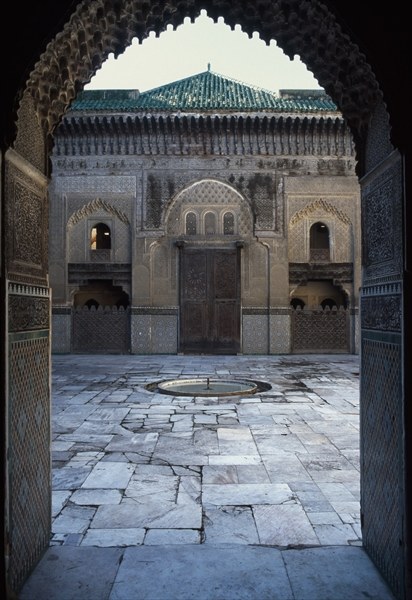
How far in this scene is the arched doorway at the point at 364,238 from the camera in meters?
1.98

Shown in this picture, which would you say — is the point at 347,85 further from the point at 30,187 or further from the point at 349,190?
the point at 349,190

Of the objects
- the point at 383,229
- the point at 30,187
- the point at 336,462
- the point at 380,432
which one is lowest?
the point at 336,462

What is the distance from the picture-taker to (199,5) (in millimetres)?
2578

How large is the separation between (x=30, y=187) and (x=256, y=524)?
207 cm

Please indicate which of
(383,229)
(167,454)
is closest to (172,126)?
(167,454)

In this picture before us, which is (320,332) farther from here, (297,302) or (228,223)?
(228,223)

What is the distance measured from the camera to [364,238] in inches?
96.6

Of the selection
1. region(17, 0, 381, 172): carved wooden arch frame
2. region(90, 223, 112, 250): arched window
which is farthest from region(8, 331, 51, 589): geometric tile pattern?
region(90, 223, 112, 250): arched window

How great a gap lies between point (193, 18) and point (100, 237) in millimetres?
12576

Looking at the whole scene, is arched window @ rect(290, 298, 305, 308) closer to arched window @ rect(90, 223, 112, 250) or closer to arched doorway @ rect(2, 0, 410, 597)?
arched window @ rect(90, 223, 112, 250)

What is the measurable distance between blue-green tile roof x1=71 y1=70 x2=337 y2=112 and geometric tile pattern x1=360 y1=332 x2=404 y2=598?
40.7 feet

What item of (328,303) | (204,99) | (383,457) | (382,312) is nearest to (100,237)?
(204,99)

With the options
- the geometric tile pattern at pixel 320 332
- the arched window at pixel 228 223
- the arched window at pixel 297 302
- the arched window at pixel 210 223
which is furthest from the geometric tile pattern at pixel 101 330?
the arched window at pixel 297 302

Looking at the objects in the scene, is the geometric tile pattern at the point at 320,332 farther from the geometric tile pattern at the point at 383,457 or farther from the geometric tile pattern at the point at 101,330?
the geometric tile pattern at the point at 383,457
